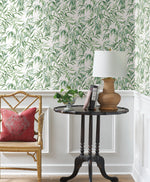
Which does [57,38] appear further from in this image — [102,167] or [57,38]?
[102,167]

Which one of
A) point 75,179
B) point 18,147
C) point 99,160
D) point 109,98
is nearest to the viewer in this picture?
point 18,147

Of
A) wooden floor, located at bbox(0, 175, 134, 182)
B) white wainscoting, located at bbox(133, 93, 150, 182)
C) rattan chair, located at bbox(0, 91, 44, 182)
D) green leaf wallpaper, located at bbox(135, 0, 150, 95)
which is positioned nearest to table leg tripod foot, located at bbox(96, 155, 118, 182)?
wooden floor, located at bbox(0, 175, 134, 182)

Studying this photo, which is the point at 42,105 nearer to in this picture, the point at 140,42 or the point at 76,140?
the point at 76,140

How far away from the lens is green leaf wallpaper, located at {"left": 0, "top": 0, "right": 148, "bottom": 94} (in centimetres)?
398

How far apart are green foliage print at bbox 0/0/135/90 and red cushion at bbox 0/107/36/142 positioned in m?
0.49

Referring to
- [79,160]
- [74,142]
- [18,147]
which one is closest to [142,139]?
[79,160]

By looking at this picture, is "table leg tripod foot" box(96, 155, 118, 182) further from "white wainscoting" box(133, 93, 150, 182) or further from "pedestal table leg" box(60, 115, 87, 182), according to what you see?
"white wainscoting" box(133, 93, 150, 182)

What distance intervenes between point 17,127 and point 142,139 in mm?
1292

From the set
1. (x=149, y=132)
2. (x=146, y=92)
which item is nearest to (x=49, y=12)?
(x=146, y=92)

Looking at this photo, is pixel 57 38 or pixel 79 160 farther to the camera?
pixel 57 38

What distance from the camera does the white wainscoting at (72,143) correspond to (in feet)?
13.3

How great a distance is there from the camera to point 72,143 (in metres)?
4.09

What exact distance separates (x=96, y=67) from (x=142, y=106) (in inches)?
25.6

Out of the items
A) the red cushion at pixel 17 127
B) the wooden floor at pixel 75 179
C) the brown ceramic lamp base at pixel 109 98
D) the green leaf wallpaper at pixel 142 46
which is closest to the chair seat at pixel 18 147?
the red cushion at pixel 17 127
